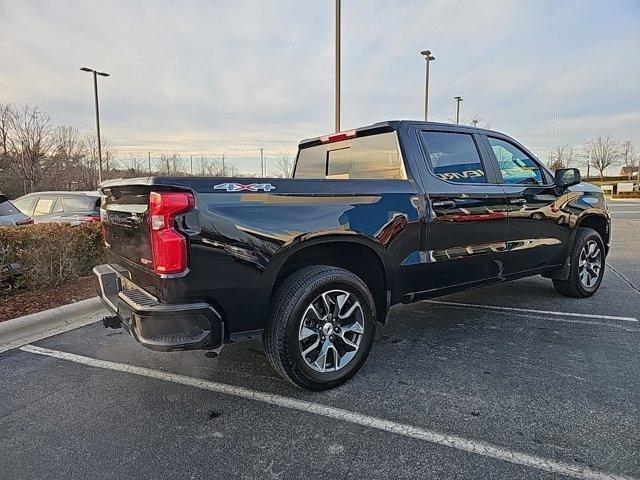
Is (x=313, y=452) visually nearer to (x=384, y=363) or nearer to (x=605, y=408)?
(x=384, y=363)

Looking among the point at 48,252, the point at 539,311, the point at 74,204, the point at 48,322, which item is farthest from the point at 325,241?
the point at 74,204

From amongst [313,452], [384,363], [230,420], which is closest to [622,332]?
[384,363]

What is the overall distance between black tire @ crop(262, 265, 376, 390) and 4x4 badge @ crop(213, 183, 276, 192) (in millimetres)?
659

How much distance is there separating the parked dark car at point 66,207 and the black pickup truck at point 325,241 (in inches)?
257

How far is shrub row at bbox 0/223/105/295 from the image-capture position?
5.27m

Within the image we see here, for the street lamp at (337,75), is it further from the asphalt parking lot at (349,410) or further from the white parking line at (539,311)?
the asphalt parking lot at (349,410)

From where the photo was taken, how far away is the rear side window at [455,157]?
3869mm

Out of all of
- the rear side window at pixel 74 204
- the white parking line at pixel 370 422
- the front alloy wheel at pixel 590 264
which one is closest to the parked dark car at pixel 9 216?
the rear side window at pixel 74 204

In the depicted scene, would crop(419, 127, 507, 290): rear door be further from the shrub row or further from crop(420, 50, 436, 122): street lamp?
crop(420, 50, 436, 122): street lamp

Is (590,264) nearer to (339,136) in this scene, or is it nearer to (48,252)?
(339,136)

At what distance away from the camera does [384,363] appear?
143 inches

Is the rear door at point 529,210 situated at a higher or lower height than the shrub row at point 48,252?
higher

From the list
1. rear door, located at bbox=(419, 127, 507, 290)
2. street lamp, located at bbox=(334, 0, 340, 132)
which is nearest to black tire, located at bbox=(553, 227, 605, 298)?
rear door, located at bbox=(419, 127, 507, 290)

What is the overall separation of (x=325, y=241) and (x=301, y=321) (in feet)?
1.88
